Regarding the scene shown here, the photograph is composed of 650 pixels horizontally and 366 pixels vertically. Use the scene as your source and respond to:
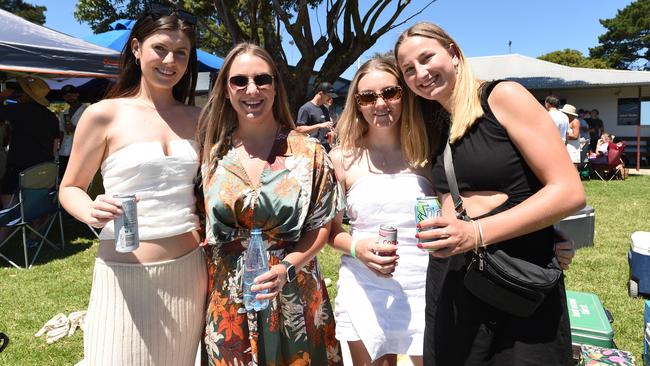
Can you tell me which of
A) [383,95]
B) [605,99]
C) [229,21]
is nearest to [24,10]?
[229,21]

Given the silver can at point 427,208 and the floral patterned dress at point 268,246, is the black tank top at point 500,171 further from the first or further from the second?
the floral patterned dress at point 268,246

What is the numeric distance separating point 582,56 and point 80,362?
51.3 m

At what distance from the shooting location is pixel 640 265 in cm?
456

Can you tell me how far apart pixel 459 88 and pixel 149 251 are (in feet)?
4.79

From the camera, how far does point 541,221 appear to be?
5.29 ft

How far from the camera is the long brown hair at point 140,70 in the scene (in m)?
2.15

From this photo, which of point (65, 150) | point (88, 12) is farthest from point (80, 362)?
point (88, 12)

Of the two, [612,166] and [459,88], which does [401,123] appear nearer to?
[459,88]

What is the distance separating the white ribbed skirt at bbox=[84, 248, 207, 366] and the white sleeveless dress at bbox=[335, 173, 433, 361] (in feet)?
2.82

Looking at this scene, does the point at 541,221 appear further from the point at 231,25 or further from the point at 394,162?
the point at 231,25

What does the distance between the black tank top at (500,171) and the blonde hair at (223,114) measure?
3.10ft

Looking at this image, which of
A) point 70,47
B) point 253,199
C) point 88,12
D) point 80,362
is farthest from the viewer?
point 88,12

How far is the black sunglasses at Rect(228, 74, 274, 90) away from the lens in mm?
2154

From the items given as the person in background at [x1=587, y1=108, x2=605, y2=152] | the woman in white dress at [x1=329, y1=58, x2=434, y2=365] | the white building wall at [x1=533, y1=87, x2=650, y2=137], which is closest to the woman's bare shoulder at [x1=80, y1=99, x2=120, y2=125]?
the woman in white dress at [x1=329, y1=58, x2=434, y2=365]
